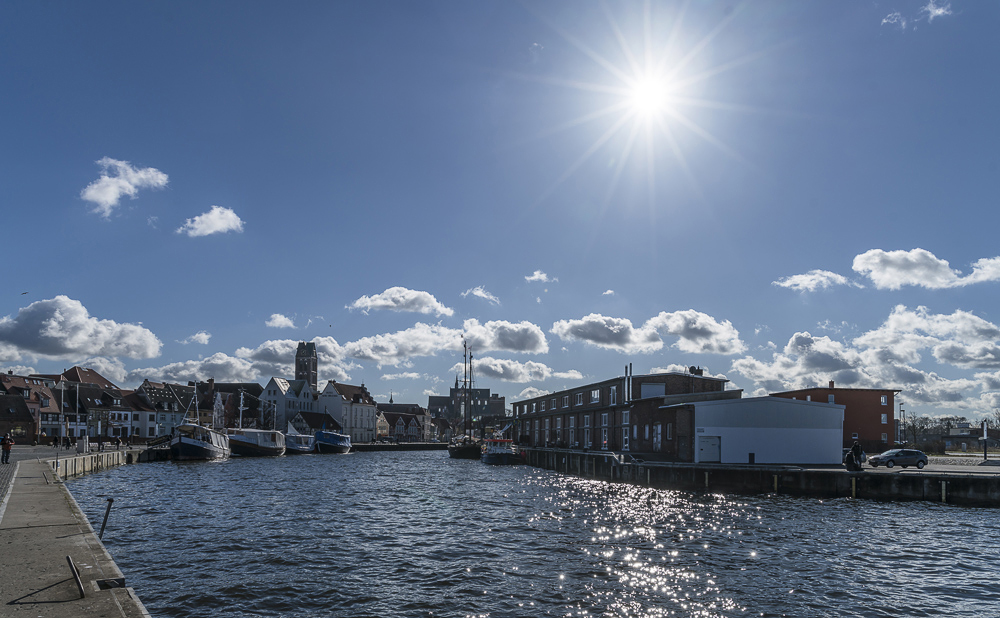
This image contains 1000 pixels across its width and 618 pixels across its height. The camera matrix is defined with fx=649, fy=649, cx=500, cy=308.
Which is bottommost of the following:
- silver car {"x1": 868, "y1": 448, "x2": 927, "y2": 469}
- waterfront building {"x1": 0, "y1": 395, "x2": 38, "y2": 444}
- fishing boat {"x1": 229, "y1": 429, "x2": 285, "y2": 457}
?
fishing boat {"x1": 229, "y1": 429, "x2": 285, "y2": 457}

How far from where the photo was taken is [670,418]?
55.8 metres

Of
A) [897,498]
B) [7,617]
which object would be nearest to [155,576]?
[7,617]

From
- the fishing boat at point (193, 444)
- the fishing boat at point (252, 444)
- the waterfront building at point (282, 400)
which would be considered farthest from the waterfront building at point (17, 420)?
the waterfront building at point (282, 400)

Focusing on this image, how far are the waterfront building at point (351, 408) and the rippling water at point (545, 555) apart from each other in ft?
341

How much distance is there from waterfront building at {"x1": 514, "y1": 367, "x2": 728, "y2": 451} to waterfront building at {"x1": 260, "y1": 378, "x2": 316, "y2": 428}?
63300 mm

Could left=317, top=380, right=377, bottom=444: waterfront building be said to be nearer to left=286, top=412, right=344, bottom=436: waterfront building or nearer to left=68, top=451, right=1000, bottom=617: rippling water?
left=286, top=412, right=344, bottom=436: waterfront building

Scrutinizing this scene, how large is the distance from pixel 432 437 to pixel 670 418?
150992mm

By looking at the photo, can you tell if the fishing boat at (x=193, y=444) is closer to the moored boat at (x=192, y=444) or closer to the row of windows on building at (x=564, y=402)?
the moored boat at (x=192, y=444)

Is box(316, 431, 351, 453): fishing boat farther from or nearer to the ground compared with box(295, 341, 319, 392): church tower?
nearer to the ground

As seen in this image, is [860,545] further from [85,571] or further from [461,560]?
[85,571]

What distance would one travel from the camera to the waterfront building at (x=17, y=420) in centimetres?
8444

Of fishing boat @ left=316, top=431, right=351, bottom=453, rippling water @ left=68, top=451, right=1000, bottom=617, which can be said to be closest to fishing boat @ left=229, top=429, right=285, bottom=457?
fishing boat @ left=316, top=431, right=351, bottom=453

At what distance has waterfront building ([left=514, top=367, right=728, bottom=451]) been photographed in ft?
218

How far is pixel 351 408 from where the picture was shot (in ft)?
474
